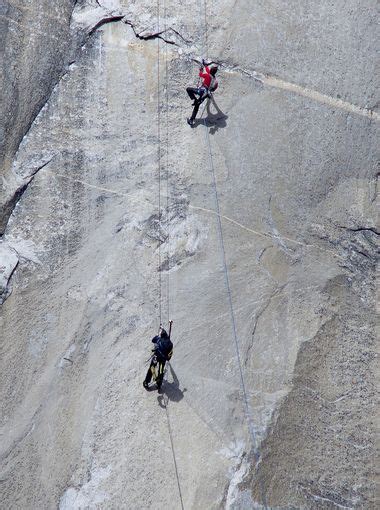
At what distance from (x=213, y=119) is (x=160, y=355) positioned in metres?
7.10

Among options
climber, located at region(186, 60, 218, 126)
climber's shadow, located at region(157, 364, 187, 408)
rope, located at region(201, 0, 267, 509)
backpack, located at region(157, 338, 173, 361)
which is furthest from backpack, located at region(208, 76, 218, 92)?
climber's shadow, located at region(157, 364, 187, 408)

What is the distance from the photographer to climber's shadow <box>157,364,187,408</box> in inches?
578

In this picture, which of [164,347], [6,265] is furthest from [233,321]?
[6,265]

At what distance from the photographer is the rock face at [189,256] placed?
1423 centimetres

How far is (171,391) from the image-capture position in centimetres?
1477

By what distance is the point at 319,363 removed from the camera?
15.2 metres

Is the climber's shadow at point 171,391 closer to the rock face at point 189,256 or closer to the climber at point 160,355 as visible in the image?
the rock face at point 189,256

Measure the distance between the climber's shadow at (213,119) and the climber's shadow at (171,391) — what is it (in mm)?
6790

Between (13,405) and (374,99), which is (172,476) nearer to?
(13,405)

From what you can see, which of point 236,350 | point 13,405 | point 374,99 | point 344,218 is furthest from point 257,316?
point 374,99

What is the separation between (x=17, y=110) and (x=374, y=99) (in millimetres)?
9746

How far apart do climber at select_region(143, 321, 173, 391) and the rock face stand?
63cm

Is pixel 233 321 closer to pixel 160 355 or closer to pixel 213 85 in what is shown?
pixel 160 355

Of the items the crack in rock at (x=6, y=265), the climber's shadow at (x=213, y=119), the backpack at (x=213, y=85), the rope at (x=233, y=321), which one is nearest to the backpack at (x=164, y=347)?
the rope at (x=233, y=321)
